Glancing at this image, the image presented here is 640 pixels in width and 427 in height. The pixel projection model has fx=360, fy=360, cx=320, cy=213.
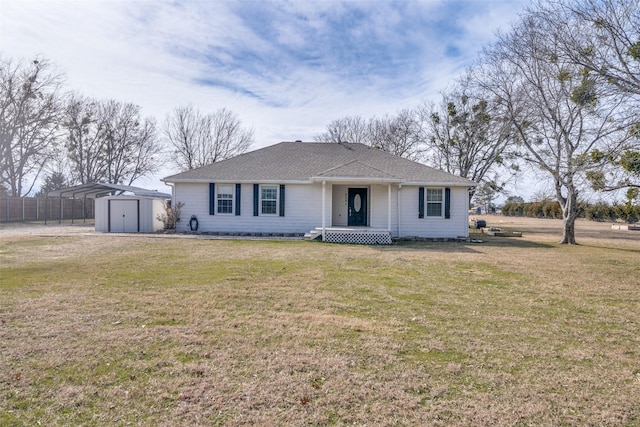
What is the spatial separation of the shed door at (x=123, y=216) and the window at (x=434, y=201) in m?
14.6

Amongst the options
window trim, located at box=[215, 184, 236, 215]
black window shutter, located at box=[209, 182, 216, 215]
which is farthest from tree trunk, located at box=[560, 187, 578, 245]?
black window shutter, located at box=[209, 182, 216, 215]

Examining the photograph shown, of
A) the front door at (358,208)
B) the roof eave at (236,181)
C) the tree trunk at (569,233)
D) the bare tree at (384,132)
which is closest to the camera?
the tree trunk at (569,233)

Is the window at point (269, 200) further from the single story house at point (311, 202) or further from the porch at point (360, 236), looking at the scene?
the porch at point (360, 236)

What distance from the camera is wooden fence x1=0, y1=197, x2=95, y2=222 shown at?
25.6 metres

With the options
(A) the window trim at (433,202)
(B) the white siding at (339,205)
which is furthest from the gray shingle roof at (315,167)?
(B) the white siding at (339,205)

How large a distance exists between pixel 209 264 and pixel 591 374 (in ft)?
25.3

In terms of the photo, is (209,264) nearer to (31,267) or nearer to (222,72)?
(31,267)

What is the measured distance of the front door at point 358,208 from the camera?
17.3 m

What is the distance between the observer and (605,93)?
8.95 metres

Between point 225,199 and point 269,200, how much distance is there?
6.97 feet

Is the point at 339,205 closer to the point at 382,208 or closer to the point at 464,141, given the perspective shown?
the point at 382,208

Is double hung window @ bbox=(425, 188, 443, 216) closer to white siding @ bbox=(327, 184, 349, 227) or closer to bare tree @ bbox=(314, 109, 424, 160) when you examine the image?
Result: white siding @ bbox=(327, 184, 349, 227)

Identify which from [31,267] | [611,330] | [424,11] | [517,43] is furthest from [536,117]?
[31,267]

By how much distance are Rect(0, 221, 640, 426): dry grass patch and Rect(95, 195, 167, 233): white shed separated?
10.7m
